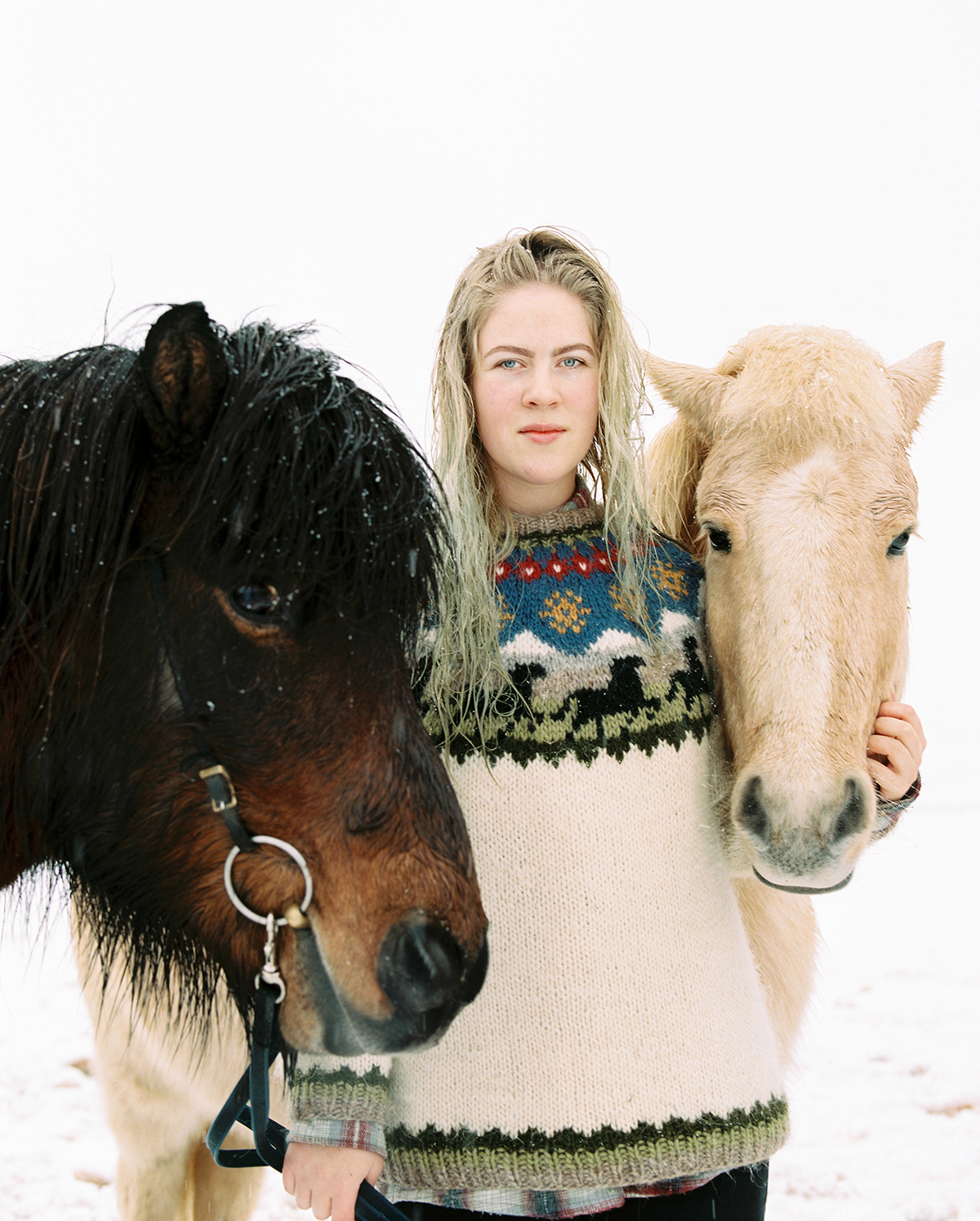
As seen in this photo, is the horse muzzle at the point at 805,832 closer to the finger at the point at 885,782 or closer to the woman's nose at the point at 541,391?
the finger at the point at 885,782

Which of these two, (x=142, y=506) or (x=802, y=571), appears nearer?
(x=142, y=506)

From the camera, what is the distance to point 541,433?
1.43 m

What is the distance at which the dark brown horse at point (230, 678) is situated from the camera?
971 mm

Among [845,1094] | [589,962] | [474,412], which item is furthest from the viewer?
[845,1094]

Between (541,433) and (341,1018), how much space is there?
0.91 meters

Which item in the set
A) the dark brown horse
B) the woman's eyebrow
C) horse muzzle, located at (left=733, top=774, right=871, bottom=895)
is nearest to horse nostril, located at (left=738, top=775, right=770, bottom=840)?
horse muzzle, located at (left=733, top=774, right=871, bottom=895)

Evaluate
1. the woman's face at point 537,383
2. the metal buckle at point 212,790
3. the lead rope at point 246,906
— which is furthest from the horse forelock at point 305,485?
the woman's face at point 537,383

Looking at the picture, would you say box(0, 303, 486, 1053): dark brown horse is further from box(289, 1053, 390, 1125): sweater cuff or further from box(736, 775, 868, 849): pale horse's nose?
box(736, 775, 868, 849): pale horse's nose

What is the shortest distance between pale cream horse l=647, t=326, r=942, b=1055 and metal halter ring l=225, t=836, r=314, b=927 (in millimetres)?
612

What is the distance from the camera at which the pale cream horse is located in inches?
46.6

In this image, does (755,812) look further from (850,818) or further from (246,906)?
(246,906)

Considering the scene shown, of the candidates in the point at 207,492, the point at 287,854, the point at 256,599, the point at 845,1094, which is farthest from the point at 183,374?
the point at 845,1094

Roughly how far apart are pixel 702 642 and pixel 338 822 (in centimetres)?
74

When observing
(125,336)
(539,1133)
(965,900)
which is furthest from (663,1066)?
(965,900)
